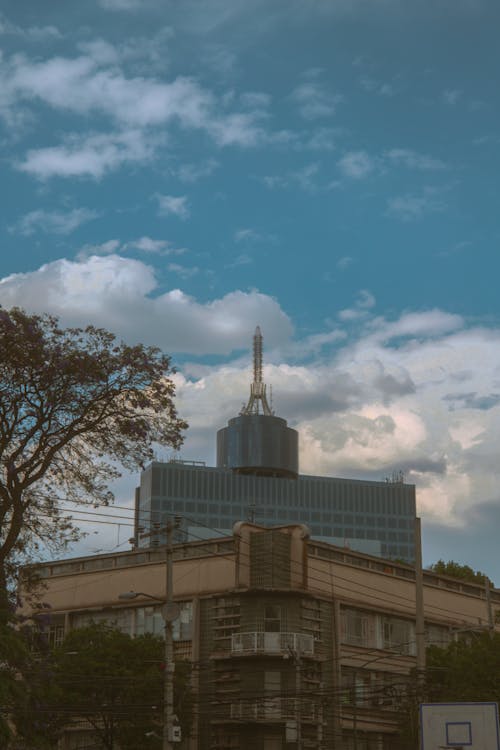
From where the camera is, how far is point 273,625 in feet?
205

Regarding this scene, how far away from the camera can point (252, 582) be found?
63.2 m

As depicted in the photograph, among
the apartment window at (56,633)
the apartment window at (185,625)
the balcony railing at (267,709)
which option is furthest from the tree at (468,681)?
the apartment window at (56,633)

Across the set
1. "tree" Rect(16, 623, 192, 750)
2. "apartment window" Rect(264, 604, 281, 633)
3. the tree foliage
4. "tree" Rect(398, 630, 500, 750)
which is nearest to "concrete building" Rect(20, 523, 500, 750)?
"apartment window" Rect(264, 604, 281, 633)

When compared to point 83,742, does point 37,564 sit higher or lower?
higher

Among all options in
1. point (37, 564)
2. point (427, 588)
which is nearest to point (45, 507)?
point (37, 564)

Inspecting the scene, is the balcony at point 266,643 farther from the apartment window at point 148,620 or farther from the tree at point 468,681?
the tree at point 468,681

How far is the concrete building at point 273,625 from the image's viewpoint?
60.8m

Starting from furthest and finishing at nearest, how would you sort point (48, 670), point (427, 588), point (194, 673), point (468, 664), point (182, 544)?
point (427, 588)
point (182, 544)
point (194, 673)
point (468, 664)
point (48, 670)

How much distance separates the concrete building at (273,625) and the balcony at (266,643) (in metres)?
0.06

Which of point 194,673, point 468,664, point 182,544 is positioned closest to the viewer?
point 468,664

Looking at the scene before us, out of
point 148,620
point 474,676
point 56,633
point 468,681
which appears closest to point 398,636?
point 148,620

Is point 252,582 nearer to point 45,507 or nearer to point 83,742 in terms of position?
point 83,742

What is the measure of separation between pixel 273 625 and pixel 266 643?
4.55 feet

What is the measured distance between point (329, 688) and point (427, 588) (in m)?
13.2
